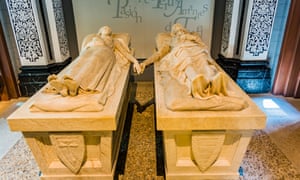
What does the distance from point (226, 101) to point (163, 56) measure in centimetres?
109

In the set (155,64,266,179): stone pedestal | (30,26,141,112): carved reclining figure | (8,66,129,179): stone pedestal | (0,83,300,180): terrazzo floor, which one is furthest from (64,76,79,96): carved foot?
(0,83,300,180): terrazzo floor

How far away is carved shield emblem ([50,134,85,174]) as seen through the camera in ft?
4.45

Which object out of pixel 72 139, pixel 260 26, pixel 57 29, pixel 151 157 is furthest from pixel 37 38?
pixel 260 26

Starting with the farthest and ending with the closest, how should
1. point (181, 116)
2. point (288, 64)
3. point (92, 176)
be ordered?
1. point (288, 64)
2. point (92, 176)
3. point (181, 116)

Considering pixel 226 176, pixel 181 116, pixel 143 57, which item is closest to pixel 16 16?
pixel 143 57

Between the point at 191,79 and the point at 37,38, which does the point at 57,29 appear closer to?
the point at 37,38

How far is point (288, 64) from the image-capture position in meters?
2.68

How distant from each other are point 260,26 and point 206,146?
187cm

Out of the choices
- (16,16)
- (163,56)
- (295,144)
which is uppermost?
(16,16)

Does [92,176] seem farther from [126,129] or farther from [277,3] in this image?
[277,3]

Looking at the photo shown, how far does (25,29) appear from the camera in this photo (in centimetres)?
258

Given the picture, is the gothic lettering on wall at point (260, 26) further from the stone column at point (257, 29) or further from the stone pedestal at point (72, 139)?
the stone pedestal at point (72, 139)

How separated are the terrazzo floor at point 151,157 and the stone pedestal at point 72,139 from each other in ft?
0.67

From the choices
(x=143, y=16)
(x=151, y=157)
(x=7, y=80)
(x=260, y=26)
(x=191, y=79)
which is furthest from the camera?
(x=143, y=16)
